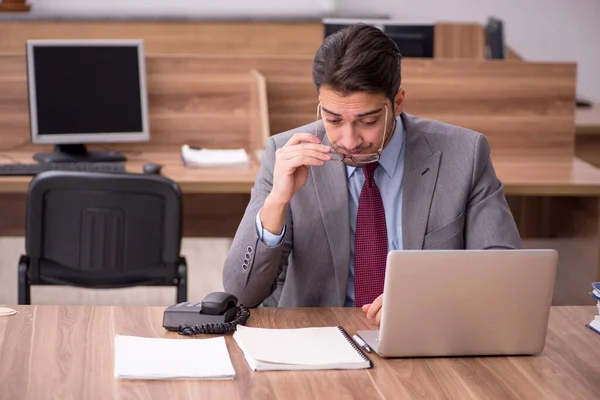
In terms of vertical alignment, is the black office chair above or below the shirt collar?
below

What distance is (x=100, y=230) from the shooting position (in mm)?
2771

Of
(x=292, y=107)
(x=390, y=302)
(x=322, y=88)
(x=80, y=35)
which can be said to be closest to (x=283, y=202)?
(x=322, y=88)

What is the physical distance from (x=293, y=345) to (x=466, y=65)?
229cm

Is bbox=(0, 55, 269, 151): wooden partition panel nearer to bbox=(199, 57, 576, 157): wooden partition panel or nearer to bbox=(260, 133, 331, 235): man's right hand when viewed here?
bbox=(199, 57, 576, 157): wooden partition panel

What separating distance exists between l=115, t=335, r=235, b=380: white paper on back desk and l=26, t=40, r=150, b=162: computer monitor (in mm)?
1943

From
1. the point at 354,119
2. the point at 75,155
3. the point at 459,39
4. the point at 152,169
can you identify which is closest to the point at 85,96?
the point at 75,155

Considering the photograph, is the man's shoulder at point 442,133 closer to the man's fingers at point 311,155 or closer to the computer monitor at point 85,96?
the man's fingers at point 311,155

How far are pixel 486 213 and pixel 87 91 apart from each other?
6.41 ft

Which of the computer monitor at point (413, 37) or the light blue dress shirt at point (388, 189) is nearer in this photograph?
the light blue dress shirt at point (388, 189)

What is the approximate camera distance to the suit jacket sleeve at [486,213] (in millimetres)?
2041

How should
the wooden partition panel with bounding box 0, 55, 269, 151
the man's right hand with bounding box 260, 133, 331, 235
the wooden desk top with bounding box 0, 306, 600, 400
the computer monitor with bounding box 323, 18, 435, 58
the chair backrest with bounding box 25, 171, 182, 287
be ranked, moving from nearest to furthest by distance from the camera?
the wooden desk top with bounding box 0, 306, 600, 400, the man's right hand with bounding box 260, 133, 331, 235, the chair backrest with bounding box 25, 171, 182, 287, the wooden partition panel with bounding box 0, 55, 269, 151, the computer monitor with bounding box 323, 18, 435, 58

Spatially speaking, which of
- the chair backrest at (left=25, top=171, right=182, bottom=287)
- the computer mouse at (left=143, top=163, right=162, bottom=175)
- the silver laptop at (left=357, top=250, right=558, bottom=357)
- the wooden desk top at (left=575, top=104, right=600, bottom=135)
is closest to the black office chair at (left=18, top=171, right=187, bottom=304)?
the chair backrest at (left=25, top=171, right=182, bottom=287)

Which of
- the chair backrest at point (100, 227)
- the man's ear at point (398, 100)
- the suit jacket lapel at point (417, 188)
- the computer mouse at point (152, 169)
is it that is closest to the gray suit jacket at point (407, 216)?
the suit jacket lapel at point (417, 188)

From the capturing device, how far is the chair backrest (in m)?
2.72
